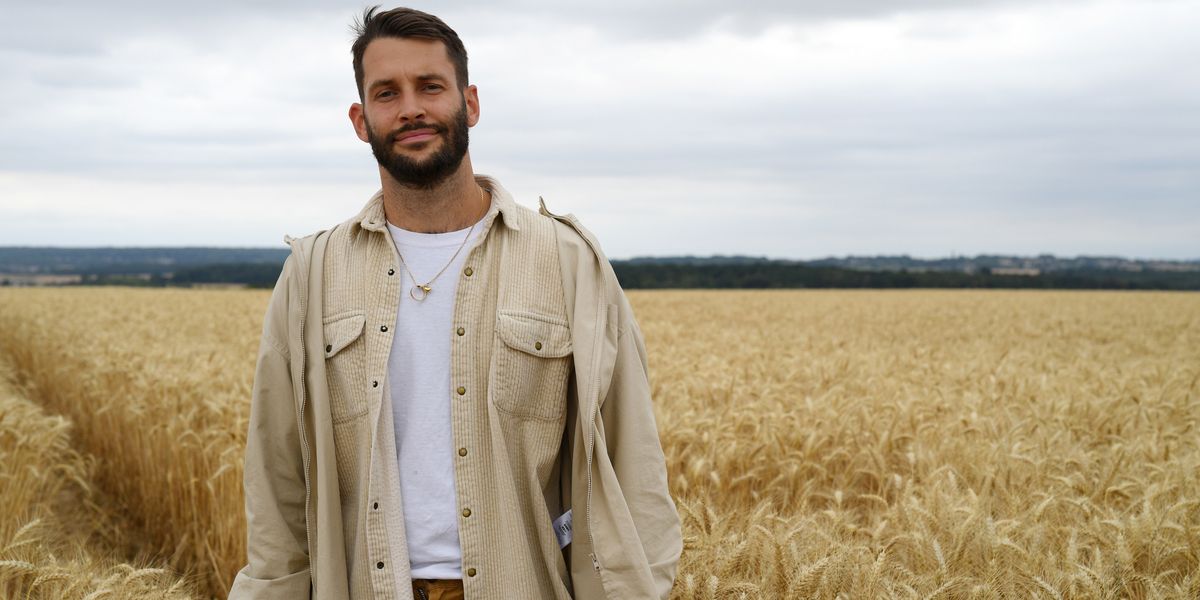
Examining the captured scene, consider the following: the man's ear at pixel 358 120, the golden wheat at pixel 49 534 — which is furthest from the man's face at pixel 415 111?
the golden wheat at pixel 49 534

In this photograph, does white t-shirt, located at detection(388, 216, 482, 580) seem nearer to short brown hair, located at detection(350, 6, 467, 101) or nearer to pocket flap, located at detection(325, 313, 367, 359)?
pocket flap, located at detection(325, 313, 367, 359)

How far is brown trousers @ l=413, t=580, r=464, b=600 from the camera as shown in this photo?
2.00m

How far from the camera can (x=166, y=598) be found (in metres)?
2.88

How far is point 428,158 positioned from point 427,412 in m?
0.62

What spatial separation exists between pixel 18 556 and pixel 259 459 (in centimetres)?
183

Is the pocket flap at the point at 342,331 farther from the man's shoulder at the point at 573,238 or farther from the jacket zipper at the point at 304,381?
the man's shoulder at the point at 573,238

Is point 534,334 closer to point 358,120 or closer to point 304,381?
point 304,381

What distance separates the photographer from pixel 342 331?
2.08 meters

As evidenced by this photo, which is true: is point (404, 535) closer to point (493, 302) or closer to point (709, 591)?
point (493, 302)

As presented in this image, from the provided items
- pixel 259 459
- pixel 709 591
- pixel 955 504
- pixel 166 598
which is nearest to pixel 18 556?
pixel 166 598

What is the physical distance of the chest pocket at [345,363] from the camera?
6.75 feet

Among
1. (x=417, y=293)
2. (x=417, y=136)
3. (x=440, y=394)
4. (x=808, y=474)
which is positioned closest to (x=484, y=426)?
(x=440, y=394)

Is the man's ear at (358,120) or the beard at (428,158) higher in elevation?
the man's ear at (358,120)

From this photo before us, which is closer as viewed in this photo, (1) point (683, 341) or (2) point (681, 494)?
(2) point (681, 494)
